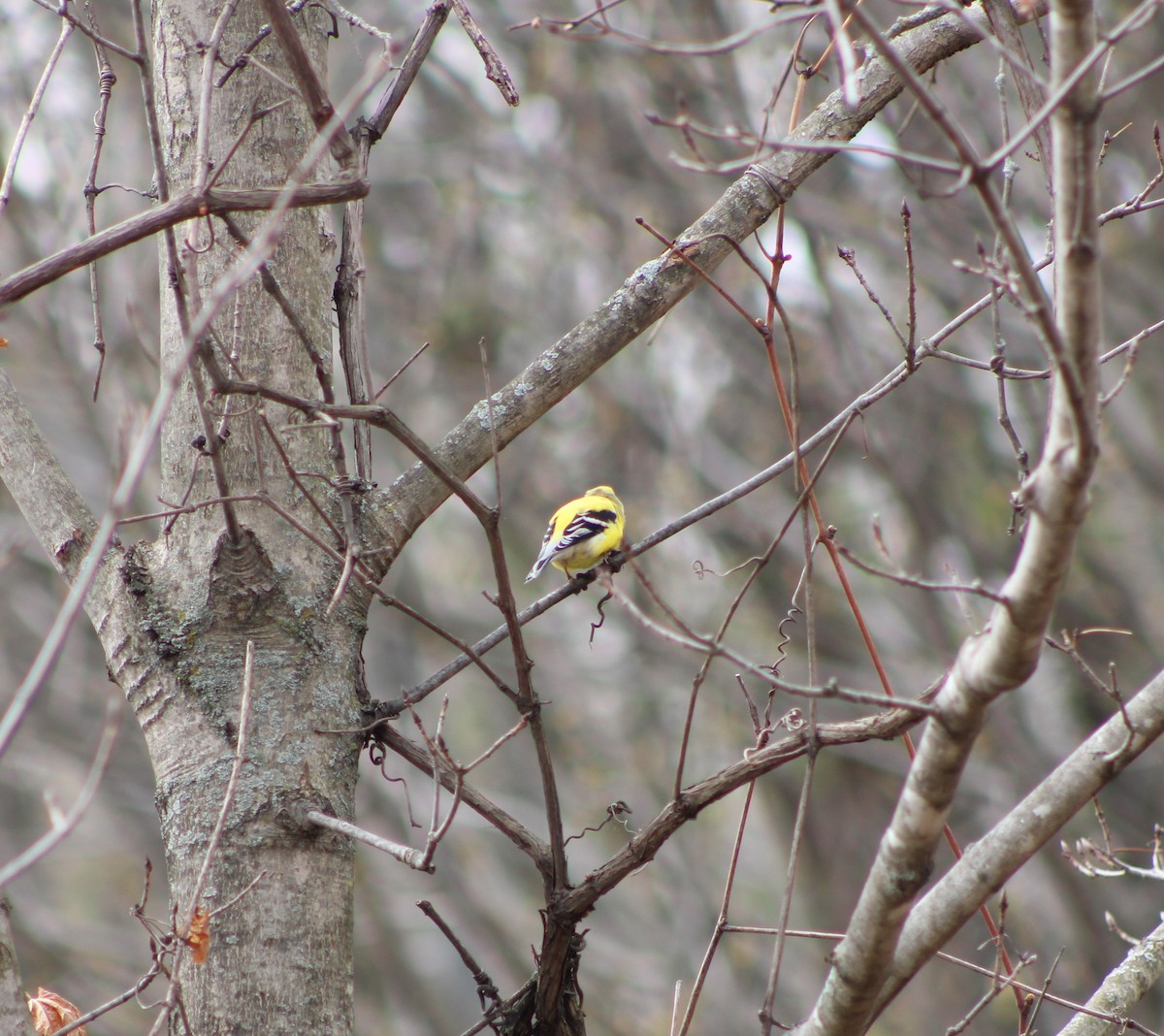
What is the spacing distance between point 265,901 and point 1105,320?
31.9 feet

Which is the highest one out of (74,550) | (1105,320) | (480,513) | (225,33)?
(1105,320)

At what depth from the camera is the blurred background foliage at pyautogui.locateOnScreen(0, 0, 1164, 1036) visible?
11.1m

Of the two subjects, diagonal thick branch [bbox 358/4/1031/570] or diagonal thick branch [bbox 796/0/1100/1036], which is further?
diagonal thick branch [bbox 358/4/1031/570]

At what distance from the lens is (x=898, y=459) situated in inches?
454

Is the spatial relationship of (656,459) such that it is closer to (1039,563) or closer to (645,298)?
(645,298)

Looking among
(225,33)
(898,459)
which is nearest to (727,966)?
(898,459)

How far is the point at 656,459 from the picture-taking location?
13555 mm

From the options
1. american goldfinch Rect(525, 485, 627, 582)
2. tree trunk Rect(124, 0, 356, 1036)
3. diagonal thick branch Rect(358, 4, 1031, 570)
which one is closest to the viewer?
tree trunk Rect(124, 0, 356, 1036)

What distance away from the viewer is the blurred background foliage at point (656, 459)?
11094 mm

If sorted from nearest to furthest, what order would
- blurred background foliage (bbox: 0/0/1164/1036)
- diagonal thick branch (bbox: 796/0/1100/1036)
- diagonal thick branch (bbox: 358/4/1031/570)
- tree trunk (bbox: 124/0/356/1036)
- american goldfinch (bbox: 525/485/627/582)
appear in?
diagonal thick branch (bbox: 796/0/1100/1036) → tree trunk (bbox: 124/0/356/1036) → diagonal thick branch (bbox: 358/4/1031/570) → american goldfinch (bbox: 525/485/627/582) → blurred background foliage (bbox: 0/0/1164/1036)

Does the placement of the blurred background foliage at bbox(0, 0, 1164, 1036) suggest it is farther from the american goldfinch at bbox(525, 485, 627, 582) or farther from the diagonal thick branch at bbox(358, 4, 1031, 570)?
the diagonal thick branch at bbox(358, 4, 1031, 570)

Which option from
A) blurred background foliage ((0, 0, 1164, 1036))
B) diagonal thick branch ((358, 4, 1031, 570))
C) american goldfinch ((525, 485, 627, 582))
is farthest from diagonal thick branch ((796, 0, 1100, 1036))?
blurred background foliage ((0, 0, 1164, 1036))

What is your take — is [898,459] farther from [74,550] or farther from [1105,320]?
[74,550]

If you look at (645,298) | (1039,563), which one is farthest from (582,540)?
(1039,563)
